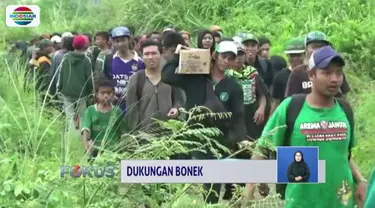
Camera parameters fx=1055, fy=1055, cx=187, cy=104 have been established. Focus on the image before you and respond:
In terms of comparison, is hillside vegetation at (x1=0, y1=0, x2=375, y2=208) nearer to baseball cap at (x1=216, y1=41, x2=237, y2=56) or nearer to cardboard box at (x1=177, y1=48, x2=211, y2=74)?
cardboard box at (x1=177, y1=48, x2=211, y2=74)

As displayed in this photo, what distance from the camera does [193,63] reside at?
8.59 meters

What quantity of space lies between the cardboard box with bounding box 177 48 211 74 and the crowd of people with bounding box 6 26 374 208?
6cm

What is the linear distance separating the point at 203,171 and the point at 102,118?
3434 millimetres

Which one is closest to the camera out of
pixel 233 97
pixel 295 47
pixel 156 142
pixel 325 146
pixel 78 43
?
pixel 325 146

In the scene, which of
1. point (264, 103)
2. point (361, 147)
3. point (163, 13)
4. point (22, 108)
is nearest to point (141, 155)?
point (361, 147)

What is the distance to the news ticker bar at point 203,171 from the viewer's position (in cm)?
551

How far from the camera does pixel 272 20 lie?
24188mm

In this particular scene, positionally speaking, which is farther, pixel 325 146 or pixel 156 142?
pixel 156 142

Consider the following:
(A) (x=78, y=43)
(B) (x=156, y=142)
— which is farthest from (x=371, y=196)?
(A) (x=78, y=43)

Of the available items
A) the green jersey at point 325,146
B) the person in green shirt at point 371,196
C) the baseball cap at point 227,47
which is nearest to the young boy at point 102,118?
the baseball cap at point 227,47

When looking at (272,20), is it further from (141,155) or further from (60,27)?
(141,155)

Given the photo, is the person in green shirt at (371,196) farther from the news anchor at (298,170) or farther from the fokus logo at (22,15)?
the fokus logo at (22,15)

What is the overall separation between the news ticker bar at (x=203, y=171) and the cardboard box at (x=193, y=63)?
2.98m

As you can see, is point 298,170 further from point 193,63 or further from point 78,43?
point 78,43
